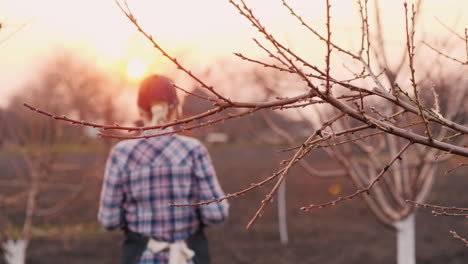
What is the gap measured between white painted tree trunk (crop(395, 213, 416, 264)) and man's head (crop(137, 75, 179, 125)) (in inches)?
91.7

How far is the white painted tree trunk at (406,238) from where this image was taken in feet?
14.2

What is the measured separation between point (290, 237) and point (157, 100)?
24.8 feet

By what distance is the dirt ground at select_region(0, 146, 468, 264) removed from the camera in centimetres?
835

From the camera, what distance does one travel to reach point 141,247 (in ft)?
9.21

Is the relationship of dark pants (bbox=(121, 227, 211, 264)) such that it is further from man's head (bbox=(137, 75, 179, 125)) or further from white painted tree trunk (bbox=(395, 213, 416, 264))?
white painted tree trunk (bbox=(395, 213, 416, 264))

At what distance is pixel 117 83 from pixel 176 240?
365 cm

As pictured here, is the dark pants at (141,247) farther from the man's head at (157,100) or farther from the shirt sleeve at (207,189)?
the man's head at (157,100)

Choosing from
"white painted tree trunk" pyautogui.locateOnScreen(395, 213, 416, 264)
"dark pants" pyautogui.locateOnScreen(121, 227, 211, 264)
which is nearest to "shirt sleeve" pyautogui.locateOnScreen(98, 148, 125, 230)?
"dark pants" pyautogui.locateOnScreen(121, 227, 211, 264)

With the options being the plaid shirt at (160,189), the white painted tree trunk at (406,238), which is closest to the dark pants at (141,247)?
the plaid shirt at (160,189)

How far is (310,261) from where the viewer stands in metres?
8.26

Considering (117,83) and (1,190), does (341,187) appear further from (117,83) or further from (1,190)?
(117,83)

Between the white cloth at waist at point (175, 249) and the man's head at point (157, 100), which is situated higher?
the man's head at point (157, 100)

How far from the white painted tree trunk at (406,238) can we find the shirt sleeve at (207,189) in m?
2.00

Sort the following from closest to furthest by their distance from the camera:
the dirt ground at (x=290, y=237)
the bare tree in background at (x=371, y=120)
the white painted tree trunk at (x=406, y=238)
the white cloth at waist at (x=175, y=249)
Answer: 1. the bare tree in background at (x=371, y=120)
2. the white cloth at waist at (x=175, y=249)
3. the white painted tree trunk at (x=406, y=238)
4. the dirt ground at (x=290, y=237)
